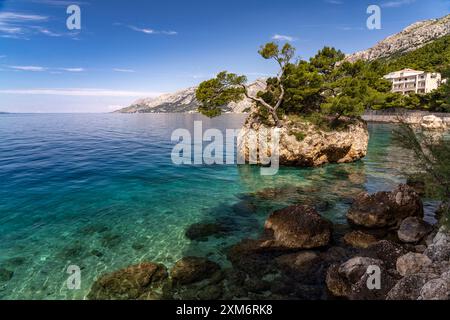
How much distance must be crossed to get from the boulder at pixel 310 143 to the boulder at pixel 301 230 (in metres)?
16.5

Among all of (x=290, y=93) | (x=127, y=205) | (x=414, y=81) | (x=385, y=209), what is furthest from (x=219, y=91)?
(x=414, y=81)

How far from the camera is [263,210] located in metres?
18.8

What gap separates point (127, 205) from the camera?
1988cm

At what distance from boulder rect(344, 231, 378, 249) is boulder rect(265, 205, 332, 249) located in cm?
112

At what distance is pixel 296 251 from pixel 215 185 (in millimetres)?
13098

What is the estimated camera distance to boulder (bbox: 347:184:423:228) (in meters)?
15.4

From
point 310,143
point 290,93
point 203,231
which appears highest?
point 290,93

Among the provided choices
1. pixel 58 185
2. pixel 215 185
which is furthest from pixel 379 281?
pixel 58 185

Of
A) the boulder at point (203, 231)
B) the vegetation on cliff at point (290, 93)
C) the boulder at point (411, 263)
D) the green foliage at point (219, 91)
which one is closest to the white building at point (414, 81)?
the vegetation on cliff at point (290, 93)

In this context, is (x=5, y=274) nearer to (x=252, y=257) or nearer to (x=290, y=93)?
(x=252, y=257)

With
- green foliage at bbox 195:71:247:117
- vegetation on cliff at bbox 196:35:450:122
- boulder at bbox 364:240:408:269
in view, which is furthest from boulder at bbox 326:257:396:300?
green foliage at bbox 195:71:247:117

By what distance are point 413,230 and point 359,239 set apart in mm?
2886

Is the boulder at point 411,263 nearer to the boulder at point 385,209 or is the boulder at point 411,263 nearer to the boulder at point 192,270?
the boulder at point 385,209
